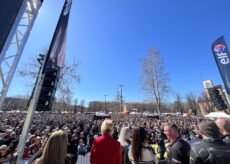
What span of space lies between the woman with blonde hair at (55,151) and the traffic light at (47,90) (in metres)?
2.01

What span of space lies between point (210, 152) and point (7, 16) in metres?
4.14

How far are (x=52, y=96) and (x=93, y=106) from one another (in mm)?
87983

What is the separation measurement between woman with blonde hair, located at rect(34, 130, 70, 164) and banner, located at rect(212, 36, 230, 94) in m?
9.18

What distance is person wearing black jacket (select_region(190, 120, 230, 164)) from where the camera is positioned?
174 centimetres

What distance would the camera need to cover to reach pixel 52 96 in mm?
3654

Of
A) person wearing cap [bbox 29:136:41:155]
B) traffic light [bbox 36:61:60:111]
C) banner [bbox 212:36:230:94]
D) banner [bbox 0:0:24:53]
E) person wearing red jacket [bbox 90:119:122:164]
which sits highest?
banner [bbox 212:36:230:94]

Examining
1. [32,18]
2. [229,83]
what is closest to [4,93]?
[32,18]

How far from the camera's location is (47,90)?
139 inches

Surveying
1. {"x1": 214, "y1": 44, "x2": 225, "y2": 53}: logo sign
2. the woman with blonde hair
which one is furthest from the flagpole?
{"x1": 214, "y1": 44, "x2": 225, "y2": 53}: logo sign

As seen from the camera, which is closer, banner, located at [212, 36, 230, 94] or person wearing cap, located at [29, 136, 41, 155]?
person wearing cap, located at [29, 136, 41, 155]

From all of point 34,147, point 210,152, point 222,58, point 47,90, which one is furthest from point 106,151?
point 222,58

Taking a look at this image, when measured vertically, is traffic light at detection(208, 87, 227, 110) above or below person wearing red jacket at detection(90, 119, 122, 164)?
above

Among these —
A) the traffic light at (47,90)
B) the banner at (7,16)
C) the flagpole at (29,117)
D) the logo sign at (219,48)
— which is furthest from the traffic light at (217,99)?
the banner at (7,16)

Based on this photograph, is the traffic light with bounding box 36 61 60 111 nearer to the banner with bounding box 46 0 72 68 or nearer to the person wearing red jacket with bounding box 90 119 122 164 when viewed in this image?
the banner with bounding box 46 0 72 68
